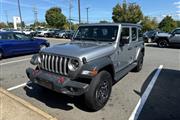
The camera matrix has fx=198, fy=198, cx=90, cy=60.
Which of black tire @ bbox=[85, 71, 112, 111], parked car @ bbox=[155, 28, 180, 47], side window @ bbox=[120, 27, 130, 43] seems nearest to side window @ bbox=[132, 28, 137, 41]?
side window @ bbox=[120, 27, 130, 43]

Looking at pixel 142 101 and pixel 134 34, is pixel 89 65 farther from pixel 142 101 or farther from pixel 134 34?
pixel 134 34

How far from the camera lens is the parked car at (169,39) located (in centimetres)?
1584

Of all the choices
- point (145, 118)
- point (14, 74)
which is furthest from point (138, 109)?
point (14, 74)

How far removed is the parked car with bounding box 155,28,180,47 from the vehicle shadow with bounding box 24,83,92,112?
13336 millimetres

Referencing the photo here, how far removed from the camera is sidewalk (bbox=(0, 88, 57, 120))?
3896 mm

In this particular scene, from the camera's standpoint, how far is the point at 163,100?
4949 millimetres

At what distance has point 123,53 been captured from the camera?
18.7 ft

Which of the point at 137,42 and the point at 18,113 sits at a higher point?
the point at 137,42

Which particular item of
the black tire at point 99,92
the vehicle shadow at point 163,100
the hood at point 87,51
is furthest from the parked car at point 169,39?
the black tire at point 99,92

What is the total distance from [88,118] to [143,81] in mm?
3132

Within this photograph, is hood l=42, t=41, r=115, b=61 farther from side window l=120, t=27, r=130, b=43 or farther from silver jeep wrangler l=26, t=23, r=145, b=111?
side window l=120, t=27, r=130, b=43

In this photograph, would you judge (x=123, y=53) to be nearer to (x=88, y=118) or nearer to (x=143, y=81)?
(x=143, y=81)

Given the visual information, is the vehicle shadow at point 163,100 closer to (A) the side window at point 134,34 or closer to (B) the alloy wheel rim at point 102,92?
(B) the alloy wheel rim at point 102,92

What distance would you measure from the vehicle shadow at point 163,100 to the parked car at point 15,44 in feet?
24.2
